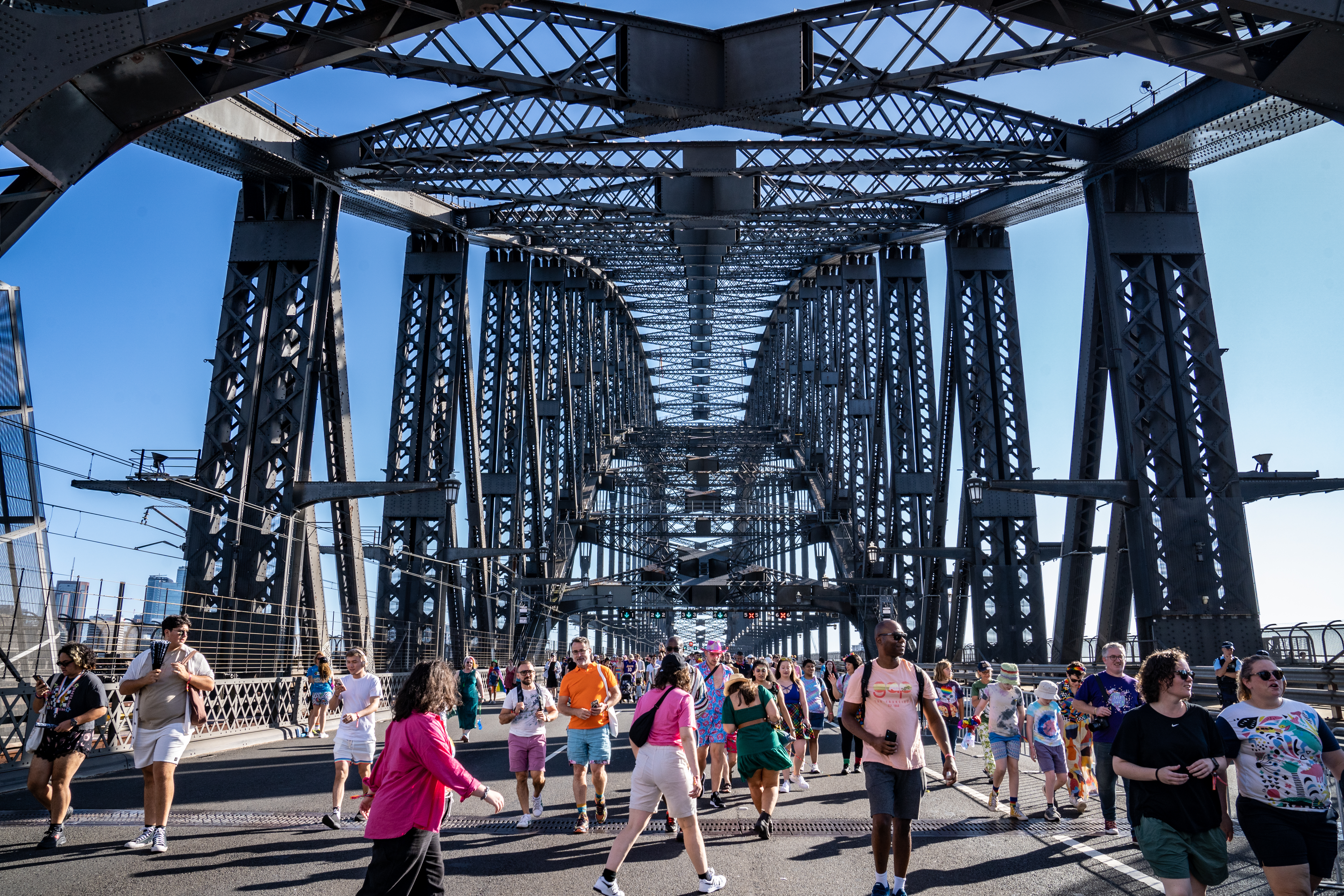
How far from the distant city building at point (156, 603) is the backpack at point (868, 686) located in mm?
11603

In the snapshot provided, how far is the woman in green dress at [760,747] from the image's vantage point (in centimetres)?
1002

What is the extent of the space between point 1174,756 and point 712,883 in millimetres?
2993

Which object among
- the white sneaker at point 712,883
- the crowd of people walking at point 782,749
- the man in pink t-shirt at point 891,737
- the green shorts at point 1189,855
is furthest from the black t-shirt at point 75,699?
the green shorts at point 1189,855

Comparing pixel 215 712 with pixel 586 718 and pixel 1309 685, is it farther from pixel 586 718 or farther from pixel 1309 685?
pixel 1309 685

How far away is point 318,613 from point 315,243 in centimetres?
693

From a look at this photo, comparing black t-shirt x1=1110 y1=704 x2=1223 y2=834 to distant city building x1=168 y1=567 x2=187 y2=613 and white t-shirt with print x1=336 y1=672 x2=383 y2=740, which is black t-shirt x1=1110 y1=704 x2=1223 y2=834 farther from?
distant city building x1=168 y1=567 x2=187 y2=613

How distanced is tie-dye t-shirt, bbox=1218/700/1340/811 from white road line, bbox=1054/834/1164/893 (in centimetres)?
162

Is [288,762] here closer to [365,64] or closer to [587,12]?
[365,64]

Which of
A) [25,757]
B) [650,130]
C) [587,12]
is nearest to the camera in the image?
[25,757]

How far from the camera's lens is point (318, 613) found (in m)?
22.1

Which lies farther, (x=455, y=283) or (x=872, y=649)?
(x=872, y=649)

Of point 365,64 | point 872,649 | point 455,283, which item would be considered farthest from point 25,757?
point 872,649

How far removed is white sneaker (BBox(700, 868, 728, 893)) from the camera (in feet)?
24.0

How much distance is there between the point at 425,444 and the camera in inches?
1083
